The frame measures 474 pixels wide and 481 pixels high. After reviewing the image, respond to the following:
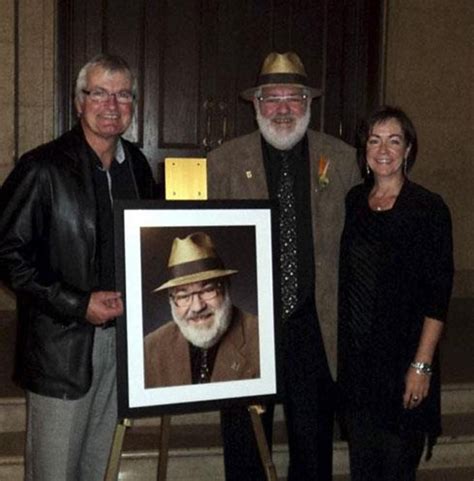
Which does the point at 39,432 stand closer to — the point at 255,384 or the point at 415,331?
the point at 255,384

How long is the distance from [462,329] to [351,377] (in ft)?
9.42

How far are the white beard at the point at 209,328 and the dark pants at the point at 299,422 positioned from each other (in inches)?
14.3

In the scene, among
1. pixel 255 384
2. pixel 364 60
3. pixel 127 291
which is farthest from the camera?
pixel 364 60

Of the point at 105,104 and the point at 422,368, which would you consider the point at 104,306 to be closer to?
the point at 105,104

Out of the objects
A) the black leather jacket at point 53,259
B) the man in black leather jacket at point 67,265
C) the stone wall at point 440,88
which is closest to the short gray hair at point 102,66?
the man in black leather jacket at point 67,265

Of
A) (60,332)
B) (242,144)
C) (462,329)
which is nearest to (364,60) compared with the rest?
(462,329)

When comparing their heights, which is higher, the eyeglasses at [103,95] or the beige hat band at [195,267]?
the eyeglasses at [103,95]

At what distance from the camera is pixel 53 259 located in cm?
259

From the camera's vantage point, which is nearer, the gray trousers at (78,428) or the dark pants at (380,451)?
the gray trousers at (78,428)

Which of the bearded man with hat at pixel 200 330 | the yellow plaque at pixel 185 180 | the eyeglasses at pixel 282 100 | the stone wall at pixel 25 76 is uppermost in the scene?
the stone wall at pixel 25 76

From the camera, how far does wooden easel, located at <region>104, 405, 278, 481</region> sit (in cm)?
257

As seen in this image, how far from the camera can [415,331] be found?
8.91 ft

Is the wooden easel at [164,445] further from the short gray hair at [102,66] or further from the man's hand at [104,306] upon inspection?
the short gray hair at [102,66]

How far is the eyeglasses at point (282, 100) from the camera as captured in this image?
10.0 feet
